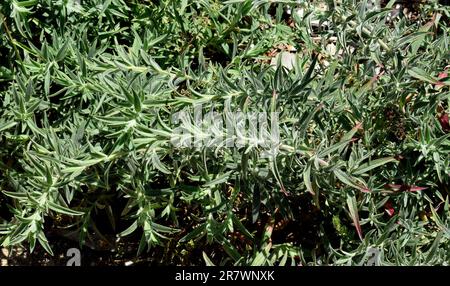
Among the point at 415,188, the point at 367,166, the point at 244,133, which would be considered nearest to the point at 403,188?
the point at 415,188

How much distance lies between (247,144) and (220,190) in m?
0.34

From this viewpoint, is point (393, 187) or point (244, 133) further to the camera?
point (393, 187)

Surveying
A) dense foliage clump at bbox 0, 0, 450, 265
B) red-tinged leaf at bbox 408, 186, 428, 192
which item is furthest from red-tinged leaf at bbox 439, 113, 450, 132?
red-tinged leaf at bbox 408, 186, 428, 192

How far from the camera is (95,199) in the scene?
7.34 feet


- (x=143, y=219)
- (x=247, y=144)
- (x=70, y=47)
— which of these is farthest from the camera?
(x=70, y=47)

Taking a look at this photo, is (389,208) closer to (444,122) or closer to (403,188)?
(403,188)

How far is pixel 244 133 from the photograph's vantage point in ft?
5.84

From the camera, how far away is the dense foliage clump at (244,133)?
1.86m

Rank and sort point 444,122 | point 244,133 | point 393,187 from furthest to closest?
point 444,122 → point 393,187 → point 244,133

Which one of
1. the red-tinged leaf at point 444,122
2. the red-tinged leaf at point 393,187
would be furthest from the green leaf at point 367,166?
the red-tinged leaf at point 444,122

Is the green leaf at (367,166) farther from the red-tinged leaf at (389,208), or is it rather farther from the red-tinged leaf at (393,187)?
the red-tinged leaf at (389,208)
